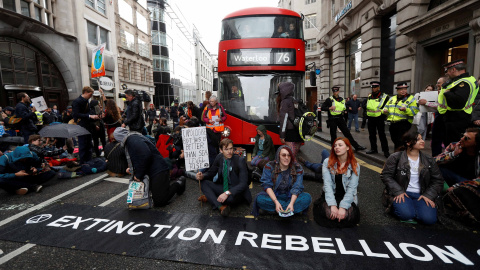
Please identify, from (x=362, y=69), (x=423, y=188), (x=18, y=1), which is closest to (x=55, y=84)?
(x=18, y=1)

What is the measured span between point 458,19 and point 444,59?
182 cm

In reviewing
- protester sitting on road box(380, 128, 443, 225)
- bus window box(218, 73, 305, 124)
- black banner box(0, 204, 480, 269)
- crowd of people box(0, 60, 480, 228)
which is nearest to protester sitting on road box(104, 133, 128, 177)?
crowd of people box(0, 60, 480, 228)

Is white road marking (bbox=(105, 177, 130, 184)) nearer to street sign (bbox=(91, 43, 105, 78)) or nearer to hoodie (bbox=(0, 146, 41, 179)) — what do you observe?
hoodie (bbox=(0, 146, 41, 179))

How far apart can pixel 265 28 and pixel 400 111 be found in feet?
13.9

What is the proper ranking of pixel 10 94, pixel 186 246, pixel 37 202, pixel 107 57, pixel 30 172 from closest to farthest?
pixel 186 246
pixel 37 202
pixel 30 172
pixel 10 94
pixel 107 57

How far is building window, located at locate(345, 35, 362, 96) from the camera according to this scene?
15688 mm

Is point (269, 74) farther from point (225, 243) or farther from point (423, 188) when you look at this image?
point (225, 243)

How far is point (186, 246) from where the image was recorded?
9.78ft

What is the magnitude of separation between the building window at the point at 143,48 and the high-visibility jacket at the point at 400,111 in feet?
100

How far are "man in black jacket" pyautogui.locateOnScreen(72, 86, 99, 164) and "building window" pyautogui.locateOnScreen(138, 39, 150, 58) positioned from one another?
2669 cm

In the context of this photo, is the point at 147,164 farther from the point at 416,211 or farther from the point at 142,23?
the point at 142,23

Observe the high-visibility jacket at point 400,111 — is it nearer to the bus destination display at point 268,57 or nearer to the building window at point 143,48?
the bus destination display at point 268,57

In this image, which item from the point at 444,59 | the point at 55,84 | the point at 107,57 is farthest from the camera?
the point at 107,57

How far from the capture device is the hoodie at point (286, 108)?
5496 millimetres
